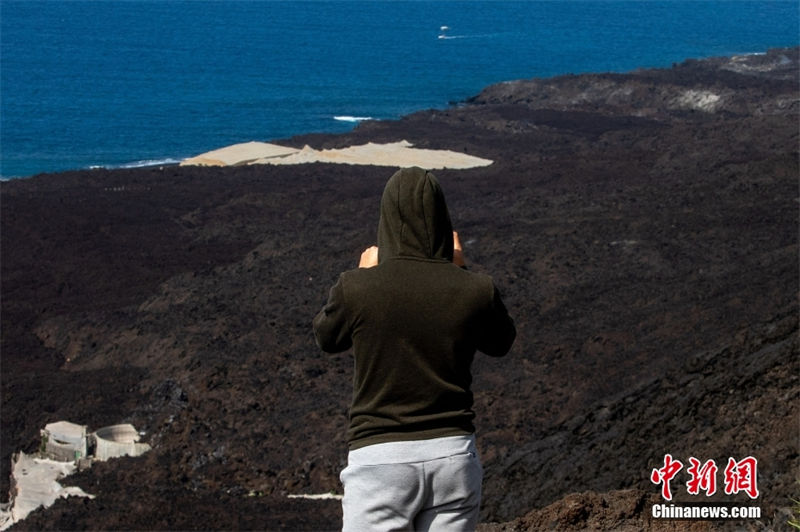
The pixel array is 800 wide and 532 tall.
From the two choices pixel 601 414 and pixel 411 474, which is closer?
pixel 411 474

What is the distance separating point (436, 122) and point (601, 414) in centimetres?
4039

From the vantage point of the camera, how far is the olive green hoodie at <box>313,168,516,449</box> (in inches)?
149

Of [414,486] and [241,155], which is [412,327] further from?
[241,155]

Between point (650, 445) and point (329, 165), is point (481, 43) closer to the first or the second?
point (329, 165)

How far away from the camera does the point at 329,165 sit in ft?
131

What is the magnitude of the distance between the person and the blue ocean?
42.8 metres

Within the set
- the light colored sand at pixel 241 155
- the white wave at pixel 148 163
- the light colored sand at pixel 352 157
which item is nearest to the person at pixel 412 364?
the light colored sand at pixel 352 157

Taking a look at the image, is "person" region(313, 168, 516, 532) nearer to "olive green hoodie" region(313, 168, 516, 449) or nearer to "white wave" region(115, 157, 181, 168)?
"olive green hoodie" region(313, 168, 516, 449)

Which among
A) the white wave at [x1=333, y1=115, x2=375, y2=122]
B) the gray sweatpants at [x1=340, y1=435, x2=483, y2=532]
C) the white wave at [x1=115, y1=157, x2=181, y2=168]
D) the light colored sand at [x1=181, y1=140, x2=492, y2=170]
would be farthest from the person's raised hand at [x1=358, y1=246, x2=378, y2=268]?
the white wave at [x1=333, y1=115, x2=375, y2=122]

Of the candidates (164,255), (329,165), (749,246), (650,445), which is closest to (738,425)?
(650,445)

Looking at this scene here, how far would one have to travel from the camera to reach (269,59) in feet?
299

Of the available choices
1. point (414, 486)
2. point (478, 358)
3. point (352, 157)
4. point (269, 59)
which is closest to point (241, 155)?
point (352, 157)

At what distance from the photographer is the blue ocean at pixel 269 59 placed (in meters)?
55.5

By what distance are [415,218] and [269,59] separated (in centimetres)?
8947
